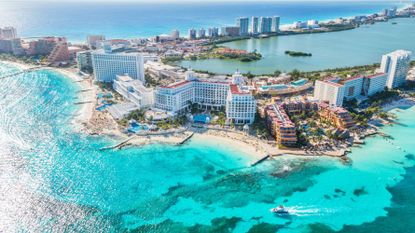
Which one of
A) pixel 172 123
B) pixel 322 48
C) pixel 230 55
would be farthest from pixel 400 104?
pixel 322 48

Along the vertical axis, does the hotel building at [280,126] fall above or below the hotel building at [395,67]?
below

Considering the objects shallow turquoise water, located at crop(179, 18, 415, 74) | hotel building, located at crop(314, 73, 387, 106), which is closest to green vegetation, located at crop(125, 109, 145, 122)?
hotel building, located at crop(314, 73, 387, 106)

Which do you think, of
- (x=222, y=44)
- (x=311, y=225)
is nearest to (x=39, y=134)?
(x=311, y=225)

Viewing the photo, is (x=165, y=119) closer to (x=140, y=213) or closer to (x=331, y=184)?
(x=140, y=213)

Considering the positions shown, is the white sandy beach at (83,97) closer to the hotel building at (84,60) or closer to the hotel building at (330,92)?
the hotel building at (84,60)

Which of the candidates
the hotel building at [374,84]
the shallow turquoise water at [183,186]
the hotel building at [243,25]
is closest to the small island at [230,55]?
the hotel building at [243,25]

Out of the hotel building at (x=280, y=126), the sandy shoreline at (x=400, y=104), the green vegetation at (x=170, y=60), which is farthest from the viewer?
the green vegetation at (x=170, y=60)

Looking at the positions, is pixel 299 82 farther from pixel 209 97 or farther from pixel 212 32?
pixel 212 32
